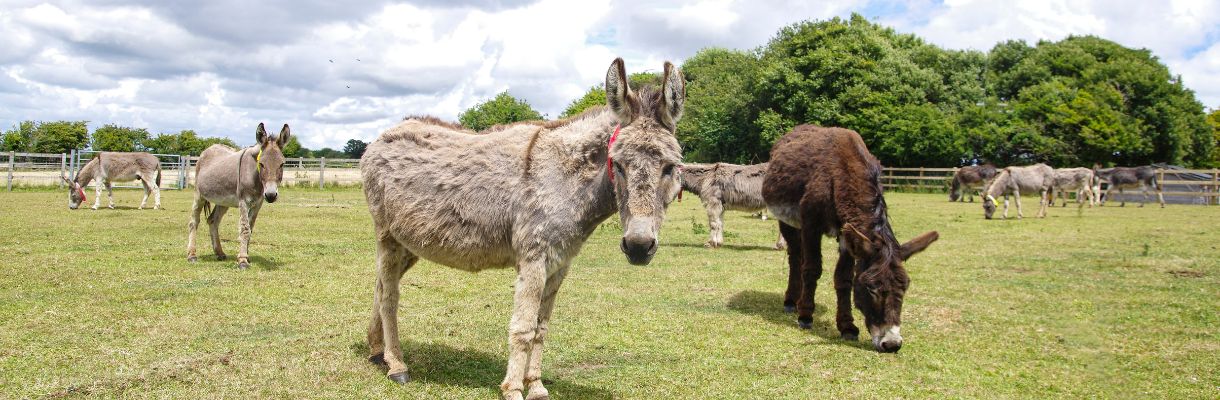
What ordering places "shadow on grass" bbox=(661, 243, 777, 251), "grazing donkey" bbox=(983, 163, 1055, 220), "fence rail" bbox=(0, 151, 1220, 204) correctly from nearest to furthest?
"shadow on grass" bbox=(661, 243, 777, 251), "grazing donkey" bbox=(983, 163, 1055, 220), "fence rail" bbox=(0, 151, 1220, 204)

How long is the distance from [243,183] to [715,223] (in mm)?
10123

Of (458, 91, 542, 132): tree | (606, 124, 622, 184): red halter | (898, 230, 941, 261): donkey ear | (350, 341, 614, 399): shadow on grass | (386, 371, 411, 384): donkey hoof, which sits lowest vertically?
(350, 341, 614, 399): shadow on grass

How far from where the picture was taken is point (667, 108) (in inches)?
179

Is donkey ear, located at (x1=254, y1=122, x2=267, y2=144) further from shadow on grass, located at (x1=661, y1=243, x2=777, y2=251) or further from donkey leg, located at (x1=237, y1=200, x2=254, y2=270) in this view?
shadow on grass, located at (x1=661, y1=243, x2=777, y2=251)

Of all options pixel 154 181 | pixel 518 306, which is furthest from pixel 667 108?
pixel 154 181

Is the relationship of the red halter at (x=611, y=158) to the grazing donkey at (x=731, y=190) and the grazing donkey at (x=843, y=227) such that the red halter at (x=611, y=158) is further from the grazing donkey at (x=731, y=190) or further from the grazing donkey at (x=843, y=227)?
the grazing donkey at (x=731, y=190)

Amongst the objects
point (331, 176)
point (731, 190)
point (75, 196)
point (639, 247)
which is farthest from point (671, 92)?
point (331, 176)

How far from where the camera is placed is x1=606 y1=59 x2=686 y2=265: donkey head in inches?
165

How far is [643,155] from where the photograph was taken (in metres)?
4.34

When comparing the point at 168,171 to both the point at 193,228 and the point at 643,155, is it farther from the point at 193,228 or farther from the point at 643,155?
the point at 643,155

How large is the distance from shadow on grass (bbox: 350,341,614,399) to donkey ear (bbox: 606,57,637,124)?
2.30m

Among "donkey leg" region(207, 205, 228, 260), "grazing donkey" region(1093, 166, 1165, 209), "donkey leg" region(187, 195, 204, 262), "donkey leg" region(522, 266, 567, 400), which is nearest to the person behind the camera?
"donkey leg" region(522, 266, 567, 400)

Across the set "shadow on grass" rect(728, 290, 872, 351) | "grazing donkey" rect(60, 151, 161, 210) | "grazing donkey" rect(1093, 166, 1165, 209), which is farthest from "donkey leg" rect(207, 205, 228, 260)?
"grazing donkey" rect(1093, 166, 1165, 209)

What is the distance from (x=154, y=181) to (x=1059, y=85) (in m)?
55.7
